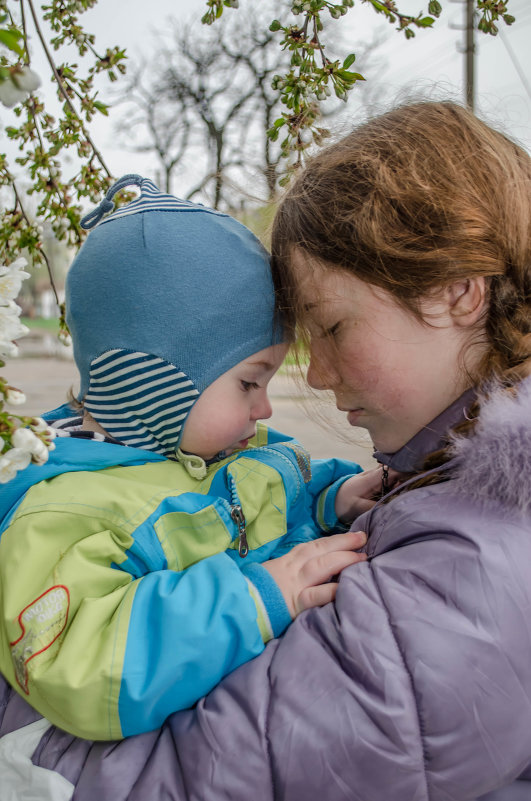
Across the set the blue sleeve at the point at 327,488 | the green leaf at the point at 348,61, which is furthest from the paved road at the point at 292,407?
the green leaf at the point at 348,61

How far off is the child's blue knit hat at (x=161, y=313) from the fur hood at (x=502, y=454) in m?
0.61

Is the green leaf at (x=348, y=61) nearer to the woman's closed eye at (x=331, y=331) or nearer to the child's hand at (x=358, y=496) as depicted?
the woman's closed eye at (x=331, y=331)

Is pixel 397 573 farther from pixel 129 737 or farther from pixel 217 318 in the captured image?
pixel 217 318

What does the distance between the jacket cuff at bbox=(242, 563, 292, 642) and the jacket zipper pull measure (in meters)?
0.22

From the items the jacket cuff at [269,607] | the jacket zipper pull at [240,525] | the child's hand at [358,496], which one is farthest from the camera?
the child's hand at [358,496]

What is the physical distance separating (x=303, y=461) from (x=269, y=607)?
0.66 meters

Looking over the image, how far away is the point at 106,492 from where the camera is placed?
1295mm

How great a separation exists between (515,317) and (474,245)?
157mm

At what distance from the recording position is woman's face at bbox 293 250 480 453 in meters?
1.29

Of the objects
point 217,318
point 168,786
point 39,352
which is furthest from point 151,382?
point 39,352

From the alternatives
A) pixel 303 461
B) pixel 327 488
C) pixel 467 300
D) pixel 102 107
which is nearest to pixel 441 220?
pixel 467 300

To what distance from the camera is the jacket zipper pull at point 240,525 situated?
56.0 inches

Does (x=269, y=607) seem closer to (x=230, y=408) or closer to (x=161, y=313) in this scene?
(x=230, y=408)

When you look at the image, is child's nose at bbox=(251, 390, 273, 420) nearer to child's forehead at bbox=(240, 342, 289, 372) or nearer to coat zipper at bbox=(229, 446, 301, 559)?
child's forehead at bbox=(240, 342, 289, 372)
